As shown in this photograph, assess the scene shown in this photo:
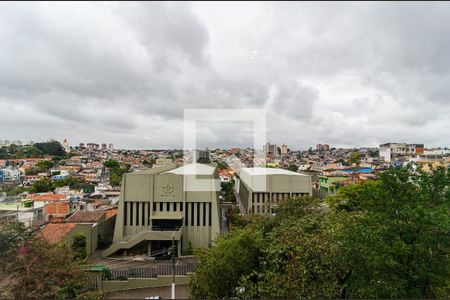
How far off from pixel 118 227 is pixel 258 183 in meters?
11.9

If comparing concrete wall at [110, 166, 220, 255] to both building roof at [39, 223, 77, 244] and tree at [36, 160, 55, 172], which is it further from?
tree at [36, 160, 55, 172]

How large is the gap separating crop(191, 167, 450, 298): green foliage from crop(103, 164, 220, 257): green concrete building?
Result: 8137 millimetres

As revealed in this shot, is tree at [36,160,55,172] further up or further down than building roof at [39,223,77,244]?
further up

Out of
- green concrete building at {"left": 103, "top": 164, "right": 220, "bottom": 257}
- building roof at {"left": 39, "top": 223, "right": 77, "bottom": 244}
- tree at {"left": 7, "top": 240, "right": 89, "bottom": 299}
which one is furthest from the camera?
green concrete building at {"left": 103, "top": 164, "right": 220, "bottom": 257}

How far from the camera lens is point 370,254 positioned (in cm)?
596

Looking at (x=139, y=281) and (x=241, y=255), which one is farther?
(x=139, y=281)

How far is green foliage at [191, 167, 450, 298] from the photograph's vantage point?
593cm

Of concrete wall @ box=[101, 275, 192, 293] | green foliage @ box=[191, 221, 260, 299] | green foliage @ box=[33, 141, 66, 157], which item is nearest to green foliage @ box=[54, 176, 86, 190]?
concrete wall @ box=[101, 275, 192, 293]

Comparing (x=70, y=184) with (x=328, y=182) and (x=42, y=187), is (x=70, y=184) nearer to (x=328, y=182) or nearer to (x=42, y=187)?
(x=42, y=187)

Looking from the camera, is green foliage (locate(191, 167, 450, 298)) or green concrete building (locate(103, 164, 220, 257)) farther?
green concrete building (locate(103, 164, 220, 257))

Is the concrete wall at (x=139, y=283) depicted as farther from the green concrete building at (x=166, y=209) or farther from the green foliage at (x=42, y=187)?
the green foliage at (x=42, y=187)

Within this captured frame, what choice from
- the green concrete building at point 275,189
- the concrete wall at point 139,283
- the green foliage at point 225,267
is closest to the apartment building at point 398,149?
the green concrete building at point 275,189

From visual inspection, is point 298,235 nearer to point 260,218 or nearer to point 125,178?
point 260,218

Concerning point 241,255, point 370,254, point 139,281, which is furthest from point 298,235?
point 139,281
